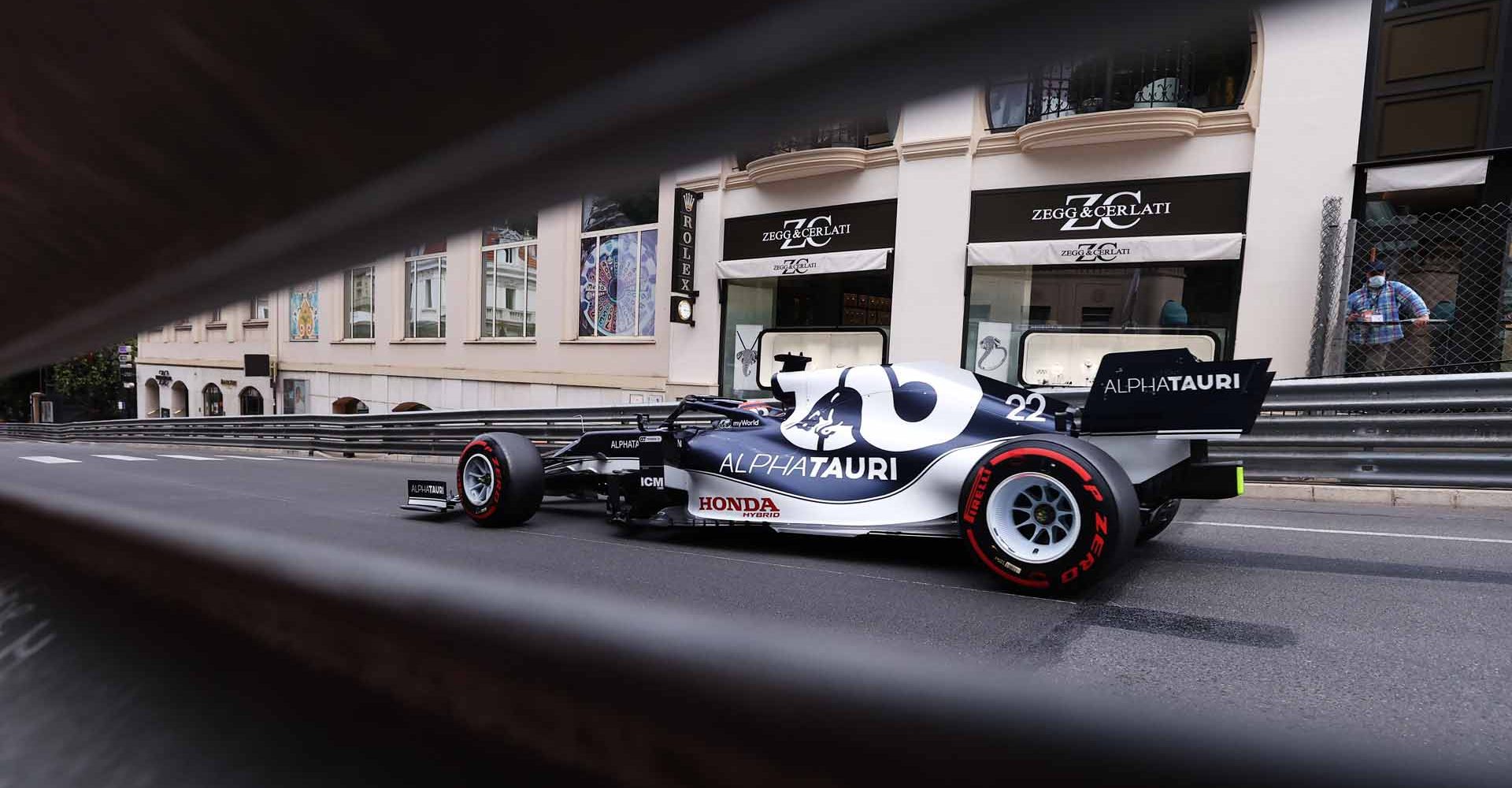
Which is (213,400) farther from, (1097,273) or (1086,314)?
(1097,273)

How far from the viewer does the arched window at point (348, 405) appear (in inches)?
700

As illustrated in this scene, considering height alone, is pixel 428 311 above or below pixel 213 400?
above

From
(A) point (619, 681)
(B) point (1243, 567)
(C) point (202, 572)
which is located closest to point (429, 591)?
(C) point (202, 572)

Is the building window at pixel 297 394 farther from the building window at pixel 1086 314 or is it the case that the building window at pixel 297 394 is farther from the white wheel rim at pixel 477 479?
the building window at pixel 1086 314

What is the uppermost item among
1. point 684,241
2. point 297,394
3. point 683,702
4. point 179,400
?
point 684,241

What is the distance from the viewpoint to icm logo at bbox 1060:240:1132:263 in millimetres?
9688

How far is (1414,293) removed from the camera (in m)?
7.92

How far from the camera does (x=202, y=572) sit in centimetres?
196

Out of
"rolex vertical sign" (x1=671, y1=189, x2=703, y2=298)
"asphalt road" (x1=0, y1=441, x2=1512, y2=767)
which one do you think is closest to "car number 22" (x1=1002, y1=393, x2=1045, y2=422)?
"asphalt road" (x1=0, y1=441, x2=1512, y2=767)

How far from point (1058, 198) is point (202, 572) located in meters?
10.3

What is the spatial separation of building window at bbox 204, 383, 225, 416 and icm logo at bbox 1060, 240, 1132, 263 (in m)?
25.4

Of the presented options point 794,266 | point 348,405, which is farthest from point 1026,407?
point 348,405

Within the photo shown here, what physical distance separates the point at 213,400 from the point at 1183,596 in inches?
1156

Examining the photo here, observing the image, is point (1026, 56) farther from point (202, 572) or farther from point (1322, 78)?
point (1322, 78)
